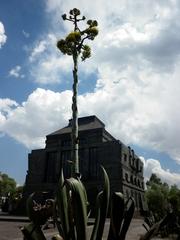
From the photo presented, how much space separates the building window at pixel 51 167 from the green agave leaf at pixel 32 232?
52.9 meters

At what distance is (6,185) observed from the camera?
83.1 m

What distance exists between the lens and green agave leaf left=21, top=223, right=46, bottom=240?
126 inches

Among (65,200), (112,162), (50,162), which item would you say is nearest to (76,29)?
(65,200)

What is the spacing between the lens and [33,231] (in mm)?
3275

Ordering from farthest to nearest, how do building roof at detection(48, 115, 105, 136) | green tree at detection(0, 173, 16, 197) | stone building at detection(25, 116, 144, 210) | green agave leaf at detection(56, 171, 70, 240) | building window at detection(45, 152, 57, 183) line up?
green tree at detection(0, 173, 16, 197) < building roof at detection(48, 115, 105, 136) < building window at detection(45, 152, 57, 183) < stone building at detection(25, 116, 144, 210) < green agave leaf at detection(56, 171, 70, 240)

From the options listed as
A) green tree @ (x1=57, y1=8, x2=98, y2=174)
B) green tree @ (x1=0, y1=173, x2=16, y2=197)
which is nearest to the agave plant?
green tree @ (x1=57, y1=8, x2=98, y2=174)

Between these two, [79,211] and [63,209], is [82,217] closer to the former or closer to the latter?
[79,211]

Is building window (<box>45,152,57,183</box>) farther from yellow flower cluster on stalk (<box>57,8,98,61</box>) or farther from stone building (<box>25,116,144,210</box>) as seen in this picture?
yellow flower cluster on stalk (<box>57,8,98,61</box>)

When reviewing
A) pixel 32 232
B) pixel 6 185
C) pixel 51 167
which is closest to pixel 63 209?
pixel 32 232

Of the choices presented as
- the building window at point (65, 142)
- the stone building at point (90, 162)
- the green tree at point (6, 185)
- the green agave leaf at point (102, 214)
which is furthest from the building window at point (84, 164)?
the green agave leaf at point (102, 214)

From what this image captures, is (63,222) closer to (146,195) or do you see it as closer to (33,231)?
(33,231)

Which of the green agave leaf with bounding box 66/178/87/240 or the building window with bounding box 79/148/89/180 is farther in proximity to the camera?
the building window with bounding box 79/148/89/180

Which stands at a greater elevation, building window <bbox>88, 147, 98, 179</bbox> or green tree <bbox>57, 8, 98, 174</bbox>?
building window <bbox>88, 147, 98, 179</bbox>

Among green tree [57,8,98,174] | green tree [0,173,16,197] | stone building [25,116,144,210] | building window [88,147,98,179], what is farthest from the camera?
green tree [0,173,16,197]
